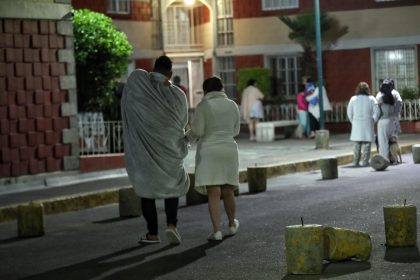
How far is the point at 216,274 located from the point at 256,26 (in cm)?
2806

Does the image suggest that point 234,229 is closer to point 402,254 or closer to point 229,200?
point 229,200

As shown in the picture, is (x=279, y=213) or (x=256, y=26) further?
(x=256, y=26)

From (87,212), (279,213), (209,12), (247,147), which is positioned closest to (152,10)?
(209,12)

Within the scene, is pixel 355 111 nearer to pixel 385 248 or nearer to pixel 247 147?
pixel 247 147

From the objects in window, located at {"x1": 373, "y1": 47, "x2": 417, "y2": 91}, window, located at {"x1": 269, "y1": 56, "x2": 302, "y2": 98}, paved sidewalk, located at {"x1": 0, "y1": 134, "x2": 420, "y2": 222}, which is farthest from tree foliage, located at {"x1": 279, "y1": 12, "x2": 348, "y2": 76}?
paved sidewalk, located at {"x1": 0, "y1": 134, "x2": 420, "y2": 222}

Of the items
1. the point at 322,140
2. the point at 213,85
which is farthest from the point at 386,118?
the point at 213,85

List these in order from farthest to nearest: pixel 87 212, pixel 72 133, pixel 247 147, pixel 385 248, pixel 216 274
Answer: pixel 247 147 → pixel 72 133 → pixel 87 212 → pixel 385 248 → pixel 216 274

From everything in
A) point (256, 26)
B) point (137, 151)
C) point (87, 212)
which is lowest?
point (87, 212)

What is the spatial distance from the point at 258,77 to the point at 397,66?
439cm

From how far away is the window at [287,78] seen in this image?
3716 centimetres

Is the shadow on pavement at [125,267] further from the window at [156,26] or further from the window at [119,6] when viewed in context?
the window at [156,26]

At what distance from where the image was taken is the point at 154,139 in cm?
1217

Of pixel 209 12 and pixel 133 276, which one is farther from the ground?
pixel 209 12

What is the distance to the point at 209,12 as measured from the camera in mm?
38719
